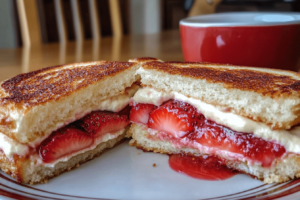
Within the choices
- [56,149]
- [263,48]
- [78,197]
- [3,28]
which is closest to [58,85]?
[56,149]

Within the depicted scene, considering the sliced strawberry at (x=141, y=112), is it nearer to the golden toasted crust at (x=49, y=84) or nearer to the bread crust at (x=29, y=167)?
the golden toasted crust at (x=49, y=84)

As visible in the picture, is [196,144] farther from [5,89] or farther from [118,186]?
[5,89]

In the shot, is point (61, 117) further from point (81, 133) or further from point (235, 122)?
point (235, 122)

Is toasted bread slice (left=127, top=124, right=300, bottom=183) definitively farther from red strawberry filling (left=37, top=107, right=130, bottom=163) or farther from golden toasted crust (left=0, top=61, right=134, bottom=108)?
golden toasted crust (left=0, top=61, right=134, bottom=108)

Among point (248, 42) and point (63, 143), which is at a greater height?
point (248, 42)

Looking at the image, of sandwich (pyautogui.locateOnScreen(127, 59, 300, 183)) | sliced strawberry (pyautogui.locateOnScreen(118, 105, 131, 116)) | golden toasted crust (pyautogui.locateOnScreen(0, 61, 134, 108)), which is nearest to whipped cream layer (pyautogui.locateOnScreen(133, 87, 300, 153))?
sandwich (pyautogui.locateOnScreen(127, 59, 300, 183))

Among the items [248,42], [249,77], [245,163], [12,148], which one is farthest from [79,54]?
[245,163]

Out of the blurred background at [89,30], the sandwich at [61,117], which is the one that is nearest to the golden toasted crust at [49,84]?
the sandwich at [61,117]
